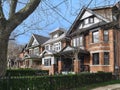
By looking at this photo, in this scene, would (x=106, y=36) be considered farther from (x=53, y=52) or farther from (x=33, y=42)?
(x=33, y=42)

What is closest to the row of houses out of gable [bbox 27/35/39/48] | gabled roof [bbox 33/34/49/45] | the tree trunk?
gabled roof [bbox 33/34/49/45]

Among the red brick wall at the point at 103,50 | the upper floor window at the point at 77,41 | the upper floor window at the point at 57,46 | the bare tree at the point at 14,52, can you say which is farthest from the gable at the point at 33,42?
the red brick wall at the point at 103,50

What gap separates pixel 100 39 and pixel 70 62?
10.4 metres

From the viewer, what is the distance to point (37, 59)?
5909 centimetres

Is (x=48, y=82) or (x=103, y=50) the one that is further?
(x=103, y=50)

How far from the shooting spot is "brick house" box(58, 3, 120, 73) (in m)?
36.4

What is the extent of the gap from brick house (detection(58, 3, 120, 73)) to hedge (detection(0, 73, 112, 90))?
10.8 metres

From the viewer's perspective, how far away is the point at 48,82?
18.6 metres

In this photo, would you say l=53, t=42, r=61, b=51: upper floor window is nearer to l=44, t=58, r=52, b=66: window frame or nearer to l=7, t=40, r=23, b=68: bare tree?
l=44, t=58, r=52, b=66: window frame

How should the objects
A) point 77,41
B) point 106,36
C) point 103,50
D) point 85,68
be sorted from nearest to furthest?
point 103,50 → point 106,36 → point 85,68 → point 77,41

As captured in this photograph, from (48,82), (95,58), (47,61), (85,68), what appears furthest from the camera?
(47,61)

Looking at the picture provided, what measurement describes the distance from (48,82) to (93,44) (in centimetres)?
2084

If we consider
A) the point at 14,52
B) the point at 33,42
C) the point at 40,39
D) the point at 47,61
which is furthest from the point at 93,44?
the point at 14,52

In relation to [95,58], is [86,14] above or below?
above
